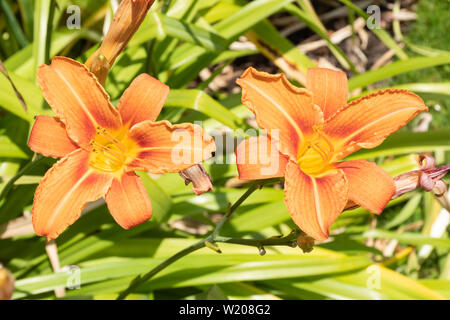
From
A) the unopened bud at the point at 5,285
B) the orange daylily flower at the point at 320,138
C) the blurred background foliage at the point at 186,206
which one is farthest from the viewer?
the blurred background foliage at the point at 186,206

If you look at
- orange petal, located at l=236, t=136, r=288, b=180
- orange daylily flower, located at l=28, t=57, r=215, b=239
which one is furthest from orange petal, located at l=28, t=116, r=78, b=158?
orange petal, located at l=236, t=136, r=288, b=180

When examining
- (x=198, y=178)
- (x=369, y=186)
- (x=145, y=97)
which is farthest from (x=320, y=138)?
(x=145, y=97)

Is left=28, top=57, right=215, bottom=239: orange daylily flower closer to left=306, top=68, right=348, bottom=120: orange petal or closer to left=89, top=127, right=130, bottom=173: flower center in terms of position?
left=89, top=127, right=130, bottom=173: flower center

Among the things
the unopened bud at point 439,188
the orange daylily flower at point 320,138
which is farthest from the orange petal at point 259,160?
the unopened bud at point 439,188

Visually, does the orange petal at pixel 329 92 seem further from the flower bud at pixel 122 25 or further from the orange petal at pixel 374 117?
the flower bud at pixel 122 25

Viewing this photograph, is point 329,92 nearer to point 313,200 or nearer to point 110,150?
point 313,200

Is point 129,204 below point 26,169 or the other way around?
below
